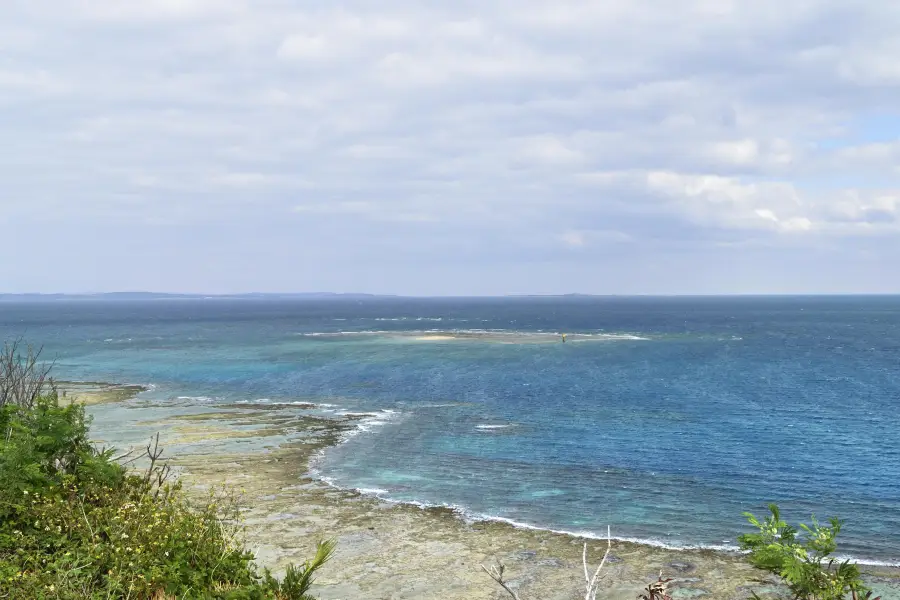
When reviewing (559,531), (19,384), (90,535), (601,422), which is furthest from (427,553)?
(601,422)

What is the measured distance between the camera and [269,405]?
62.6 m

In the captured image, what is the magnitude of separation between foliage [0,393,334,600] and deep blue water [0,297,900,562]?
18462 mm

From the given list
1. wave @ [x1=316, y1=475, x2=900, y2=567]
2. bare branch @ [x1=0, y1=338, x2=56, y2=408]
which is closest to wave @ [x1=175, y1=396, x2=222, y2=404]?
wave @ [x1=316, y1=475, x2=900, y2=567]

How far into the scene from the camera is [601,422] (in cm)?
5544

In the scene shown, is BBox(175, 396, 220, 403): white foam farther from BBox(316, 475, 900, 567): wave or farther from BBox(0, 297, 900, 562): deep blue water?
BBox(316, 475, 900, 567): wave

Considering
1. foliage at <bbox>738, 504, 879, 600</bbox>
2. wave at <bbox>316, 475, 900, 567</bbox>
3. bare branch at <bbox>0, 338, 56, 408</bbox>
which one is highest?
bare branch at <bbox>0, 338, 56, 408</bbox>

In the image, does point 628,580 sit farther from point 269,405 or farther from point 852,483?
point 269,405

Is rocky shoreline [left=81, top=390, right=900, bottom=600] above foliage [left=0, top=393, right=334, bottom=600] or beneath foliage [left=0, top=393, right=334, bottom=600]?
beneath

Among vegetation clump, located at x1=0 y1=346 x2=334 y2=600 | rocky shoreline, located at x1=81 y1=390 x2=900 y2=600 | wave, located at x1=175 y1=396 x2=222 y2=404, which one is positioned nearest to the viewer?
vegetation clump, located at x1=0 y1=346 x2=334 y2=600

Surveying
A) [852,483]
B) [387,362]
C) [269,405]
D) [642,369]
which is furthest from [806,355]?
[269,405]

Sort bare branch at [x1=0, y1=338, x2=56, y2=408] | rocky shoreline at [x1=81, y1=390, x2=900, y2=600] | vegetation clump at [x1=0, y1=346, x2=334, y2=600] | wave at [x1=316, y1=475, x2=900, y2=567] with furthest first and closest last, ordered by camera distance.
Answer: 1. wave at [x1=316, y1=475, x2=900, y2=567]
2. bare branch at [x1=0, y1=338, x2=56, y2=408]
3. rocky shoreline at [x1=81, y1=390, x2=900, y2=600]
4. vegetation clump at [x1=0, y1=346, x2=334, y2=600]

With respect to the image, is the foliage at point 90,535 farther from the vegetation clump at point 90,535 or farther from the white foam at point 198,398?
the white foam at point 198,398

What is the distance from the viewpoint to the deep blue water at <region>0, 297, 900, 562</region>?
34031mm

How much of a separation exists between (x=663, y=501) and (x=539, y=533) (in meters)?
8.33
